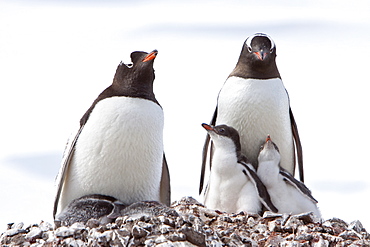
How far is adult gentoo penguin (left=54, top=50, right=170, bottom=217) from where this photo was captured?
5.07 metres

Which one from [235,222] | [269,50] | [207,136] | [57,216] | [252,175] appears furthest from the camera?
[207,136]

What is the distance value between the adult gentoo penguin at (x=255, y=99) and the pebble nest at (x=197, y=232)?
3.20 ft

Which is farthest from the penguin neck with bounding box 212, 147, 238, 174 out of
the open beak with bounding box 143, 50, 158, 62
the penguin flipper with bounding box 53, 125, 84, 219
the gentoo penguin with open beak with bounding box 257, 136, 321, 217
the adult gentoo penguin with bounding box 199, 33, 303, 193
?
the penguin flipper with bounding box 53, 125, 84, 219

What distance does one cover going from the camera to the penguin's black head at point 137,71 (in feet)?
17.0

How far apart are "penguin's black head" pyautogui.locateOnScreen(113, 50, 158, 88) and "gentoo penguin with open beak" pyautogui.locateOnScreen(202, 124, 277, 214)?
99cm

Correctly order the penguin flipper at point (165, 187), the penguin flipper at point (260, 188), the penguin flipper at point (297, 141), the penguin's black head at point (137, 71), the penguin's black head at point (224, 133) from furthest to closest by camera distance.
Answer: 1. the penguin flipper at point (297, 141)
2. the penguin's black head at point (224, 133)
3. the penguin flipper at point (260, 188)
4. the penguin flipper at point (165, 187)
5. the penguin's black head at point (137, 71)

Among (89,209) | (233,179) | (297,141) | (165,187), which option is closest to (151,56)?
(165,187)

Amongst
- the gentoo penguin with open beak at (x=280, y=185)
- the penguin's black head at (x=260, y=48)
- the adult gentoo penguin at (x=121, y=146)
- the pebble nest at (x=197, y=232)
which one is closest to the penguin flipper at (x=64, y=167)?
the adult gentoo penguin at (x=121, y=146)

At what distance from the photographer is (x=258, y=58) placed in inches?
246

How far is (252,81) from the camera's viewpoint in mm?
6277

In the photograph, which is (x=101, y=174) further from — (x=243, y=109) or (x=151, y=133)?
(x=243, y=109)

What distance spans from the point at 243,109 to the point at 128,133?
1534 mm

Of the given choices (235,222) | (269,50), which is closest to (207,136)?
(269,50)

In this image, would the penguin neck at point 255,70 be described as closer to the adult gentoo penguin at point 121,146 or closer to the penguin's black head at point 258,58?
the penguin's black head at point 258,58
